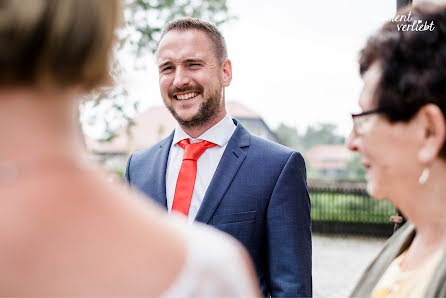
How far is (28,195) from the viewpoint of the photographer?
752 mm

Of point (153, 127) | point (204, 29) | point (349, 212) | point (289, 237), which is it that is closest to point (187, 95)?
point (204, 29)

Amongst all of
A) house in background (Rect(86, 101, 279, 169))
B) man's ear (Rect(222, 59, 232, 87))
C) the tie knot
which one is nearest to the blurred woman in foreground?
the tie knot

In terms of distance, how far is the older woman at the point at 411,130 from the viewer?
1428mm

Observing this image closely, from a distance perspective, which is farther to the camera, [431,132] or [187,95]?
[187,95]

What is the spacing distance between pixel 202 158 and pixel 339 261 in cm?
1049

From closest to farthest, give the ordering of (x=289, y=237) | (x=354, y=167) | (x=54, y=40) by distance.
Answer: (x=54, y=40), (x=289, y=237), (x=354, y=167)

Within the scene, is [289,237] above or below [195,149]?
below

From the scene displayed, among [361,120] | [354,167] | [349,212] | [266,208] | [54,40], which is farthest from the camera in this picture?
[354,167]

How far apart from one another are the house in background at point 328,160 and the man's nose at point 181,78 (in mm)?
67224

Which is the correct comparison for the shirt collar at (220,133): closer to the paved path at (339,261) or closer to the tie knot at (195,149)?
the tie knot at (195,149)

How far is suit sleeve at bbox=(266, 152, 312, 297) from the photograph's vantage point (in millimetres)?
2426

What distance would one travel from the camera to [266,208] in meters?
2.59

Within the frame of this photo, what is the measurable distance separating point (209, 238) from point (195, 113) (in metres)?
2.01

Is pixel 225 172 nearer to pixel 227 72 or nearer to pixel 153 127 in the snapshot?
pixel 227 72
